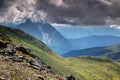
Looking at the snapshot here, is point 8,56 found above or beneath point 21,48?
beneath

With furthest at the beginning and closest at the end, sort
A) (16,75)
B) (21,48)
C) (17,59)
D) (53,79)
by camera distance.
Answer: (21,48) < (17,59) < (53,79) < (16,75)

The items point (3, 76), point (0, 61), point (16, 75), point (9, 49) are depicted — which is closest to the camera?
point (3, 76)

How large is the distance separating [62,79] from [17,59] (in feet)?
43.9

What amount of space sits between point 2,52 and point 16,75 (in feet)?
63.9

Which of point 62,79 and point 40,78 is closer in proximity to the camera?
point 40,78

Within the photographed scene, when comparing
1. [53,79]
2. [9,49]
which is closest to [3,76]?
[53,79]

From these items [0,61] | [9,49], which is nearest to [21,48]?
[9,49]

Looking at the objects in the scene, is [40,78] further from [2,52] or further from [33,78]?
[2,52]

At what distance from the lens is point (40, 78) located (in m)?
57.2

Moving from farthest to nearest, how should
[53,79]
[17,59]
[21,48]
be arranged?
[21,48] → [17,59] → [53,79]

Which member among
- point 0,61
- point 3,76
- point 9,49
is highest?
point 9,49

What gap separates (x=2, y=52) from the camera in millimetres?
69500

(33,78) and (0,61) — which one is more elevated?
(0,61)

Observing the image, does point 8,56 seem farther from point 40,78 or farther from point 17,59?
point 40,78
